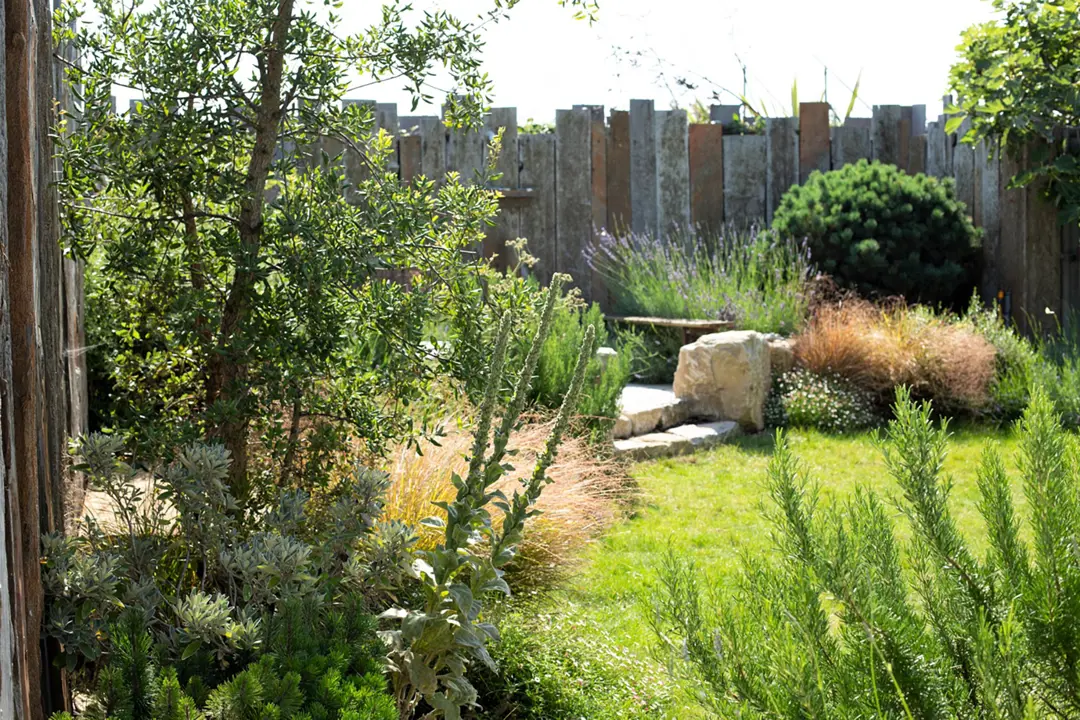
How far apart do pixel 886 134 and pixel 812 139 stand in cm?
84

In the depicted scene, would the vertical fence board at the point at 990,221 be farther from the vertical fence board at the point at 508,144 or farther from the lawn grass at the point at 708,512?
the vertical fence board at the point at 508,144

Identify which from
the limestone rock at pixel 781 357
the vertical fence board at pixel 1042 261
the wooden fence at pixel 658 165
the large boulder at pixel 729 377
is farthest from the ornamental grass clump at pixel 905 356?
the wooden fence at pixel 658 165

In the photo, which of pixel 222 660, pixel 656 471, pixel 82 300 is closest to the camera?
pixel 222 660

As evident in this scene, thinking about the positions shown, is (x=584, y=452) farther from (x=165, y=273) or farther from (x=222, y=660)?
(x=222, y=660)

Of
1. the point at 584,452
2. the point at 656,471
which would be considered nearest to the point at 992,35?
the point at 656,471

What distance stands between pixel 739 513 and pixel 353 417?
9.21ft

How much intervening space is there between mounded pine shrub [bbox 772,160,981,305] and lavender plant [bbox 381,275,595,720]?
22.5 feet

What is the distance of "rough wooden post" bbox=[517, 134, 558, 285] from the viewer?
31.8ft

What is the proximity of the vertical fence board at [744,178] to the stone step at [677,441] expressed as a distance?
11.4 feet

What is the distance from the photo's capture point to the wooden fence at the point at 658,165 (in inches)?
373

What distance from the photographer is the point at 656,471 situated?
6.19 metres

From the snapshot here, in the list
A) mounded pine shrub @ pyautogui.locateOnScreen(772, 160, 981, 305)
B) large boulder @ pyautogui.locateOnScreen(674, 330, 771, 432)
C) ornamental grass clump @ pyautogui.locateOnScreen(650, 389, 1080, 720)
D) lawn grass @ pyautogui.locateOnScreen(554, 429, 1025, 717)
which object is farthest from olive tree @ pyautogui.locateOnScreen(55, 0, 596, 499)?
mounded pine shrub @ pyautogui.locateOnScreen(772, 160, 981, 305)

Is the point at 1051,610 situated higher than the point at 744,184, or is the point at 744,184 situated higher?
the point at 744,184

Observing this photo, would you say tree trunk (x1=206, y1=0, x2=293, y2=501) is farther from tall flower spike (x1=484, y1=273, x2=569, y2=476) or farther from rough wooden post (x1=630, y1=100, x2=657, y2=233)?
rough wooden post (x1=630, y1=100, x2=657, y2=233)
